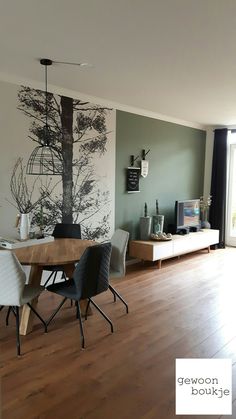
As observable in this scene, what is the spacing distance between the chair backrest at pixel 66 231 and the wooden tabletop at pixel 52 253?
413 millimetres

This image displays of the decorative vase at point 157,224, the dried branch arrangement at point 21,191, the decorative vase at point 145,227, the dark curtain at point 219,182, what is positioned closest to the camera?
the dried branch arrangement at point 21,191

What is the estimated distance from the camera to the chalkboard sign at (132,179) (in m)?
5.38

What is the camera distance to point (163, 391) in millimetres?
2219

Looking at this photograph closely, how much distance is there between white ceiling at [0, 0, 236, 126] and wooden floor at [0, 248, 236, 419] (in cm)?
251

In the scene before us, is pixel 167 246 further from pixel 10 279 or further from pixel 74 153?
pixel 10 279

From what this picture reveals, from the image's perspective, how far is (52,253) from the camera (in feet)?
9.93

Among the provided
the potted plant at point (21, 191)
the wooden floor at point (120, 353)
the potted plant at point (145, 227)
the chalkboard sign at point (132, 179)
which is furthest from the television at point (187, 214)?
the potted plant at point (21, 191)

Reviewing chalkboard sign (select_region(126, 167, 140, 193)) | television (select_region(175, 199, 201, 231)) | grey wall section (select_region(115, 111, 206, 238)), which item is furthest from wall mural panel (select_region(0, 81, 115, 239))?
television (select_region(175, 199, 201, 231))

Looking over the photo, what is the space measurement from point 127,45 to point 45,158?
1854 mm

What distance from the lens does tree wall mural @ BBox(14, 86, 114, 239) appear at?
4.09m

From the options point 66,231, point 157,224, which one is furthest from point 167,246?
point 66,231

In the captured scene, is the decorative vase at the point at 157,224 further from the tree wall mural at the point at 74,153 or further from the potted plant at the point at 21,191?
the potted plant at the point at 21,191

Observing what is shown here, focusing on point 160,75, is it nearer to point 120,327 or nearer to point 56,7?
point 56,7

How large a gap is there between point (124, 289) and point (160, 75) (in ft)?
8.43
